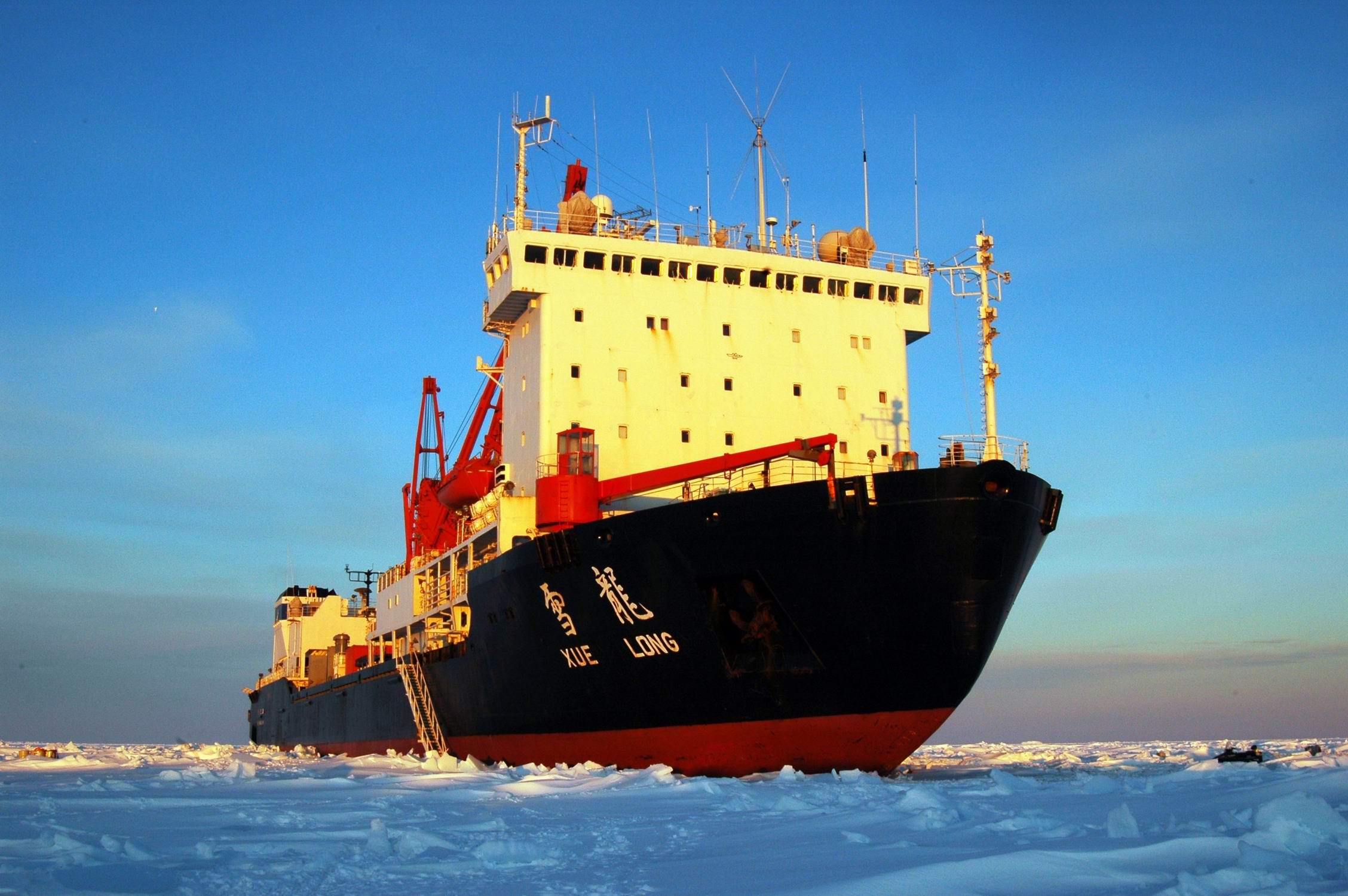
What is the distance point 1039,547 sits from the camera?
16781mm

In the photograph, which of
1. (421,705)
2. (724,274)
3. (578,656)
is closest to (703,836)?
(578,656)

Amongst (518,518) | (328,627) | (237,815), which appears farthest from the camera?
(328,627)

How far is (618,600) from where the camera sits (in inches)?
624

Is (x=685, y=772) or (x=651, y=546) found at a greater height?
(x=651, y=546)

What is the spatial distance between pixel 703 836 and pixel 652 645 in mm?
5989

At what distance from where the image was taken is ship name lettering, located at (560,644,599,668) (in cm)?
1656

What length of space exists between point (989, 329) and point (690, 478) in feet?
17.0

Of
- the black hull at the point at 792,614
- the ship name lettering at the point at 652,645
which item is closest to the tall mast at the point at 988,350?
the black hull at the point at 792,614

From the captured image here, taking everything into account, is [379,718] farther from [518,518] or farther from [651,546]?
[651,546]

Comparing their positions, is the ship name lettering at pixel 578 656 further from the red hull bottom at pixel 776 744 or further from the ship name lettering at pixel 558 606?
the red hull bottom at pixel 776 744

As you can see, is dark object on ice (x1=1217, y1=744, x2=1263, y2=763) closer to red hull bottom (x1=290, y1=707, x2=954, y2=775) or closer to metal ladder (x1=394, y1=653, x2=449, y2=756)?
red hull bottom (x1=290, y1=707, x2=954, y2=775)

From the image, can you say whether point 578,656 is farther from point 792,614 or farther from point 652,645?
point 792,614

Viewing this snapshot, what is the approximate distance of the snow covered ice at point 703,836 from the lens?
283 inches

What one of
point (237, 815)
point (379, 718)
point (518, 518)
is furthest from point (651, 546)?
point (379, 718)
